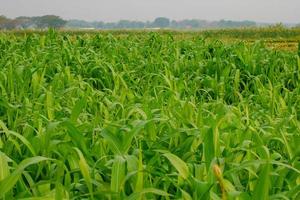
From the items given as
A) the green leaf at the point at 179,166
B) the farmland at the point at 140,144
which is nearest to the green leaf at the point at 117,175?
the farmland at the point at 140,144

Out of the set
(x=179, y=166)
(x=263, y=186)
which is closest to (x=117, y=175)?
(x=179, y=166)

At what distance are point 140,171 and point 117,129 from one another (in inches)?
20.9

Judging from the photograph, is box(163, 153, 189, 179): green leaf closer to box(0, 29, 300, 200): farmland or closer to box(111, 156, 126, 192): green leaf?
box(0, 29, 300, 200): farmland

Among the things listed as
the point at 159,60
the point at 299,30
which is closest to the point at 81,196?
the point at 159,60

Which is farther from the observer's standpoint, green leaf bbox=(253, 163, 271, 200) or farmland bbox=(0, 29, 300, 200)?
farmland bbox=(0, 29, 300, 200)

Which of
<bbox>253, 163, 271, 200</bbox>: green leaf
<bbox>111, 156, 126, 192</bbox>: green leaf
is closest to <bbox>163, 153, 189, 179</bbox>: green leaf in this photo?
<bbox>111, 156, 126, 192</bbox>: green leaf

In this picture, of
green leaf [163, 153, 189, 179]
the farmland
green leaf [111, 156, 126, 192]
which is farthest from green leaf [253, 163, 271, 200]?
green leaf [111, 156, 126, 192]

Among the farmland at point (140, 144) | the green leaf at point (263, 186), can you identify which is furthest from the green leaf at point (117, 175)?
the green leaf at point (263, 186)

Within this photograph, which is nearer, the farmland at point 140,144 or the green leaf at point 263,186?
the green leaf at point 263,186

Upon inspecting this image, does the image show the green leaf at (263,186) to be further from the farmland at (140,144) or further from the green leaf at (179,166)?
the green leaf at (179,166)

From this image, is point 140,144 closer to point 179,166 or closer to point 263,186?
point 179,166

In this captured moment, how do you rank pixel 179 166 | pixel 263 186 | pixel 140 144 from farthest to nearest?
pixel 140 144 < pixel 179 166 < pixel 263 186

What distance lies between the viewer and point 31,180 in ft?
5.18

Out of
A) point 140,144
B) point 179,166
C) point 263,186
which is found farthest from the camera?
point 140,144
